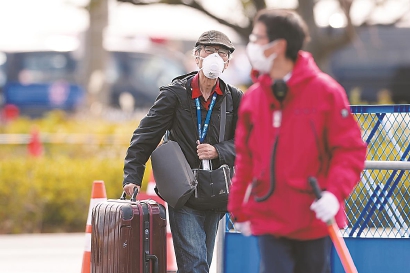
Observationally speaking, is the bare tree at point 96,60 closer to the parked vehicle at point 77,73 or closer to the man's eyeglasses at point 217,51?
the parked vehicle at point 77,73

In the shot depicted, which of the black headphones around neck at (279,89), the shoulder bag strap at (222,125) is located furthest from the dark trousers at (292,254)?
the shoulder bag strap at (222,125)

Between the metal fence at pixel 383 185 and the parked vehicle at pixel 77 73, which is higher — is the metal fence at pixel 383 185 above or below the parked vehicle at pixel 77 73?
below

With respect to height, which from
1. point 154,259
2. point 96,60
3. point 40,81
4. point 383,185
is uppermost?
point 40,81

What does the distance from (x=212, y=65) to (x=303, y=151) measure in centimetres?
156

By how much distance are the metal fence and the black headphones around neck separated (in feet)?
5.41

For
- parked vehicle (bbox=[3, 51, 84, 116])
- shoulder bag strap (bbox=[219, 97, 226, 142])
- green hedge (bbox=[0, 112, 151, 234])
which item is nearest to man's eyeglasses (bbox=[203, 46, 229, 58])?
shoulder bag strap (bbox=[219, 97, 226, 142])

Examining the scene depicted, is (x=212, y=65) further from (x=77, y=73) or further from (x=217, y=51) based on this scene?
(x=77, y=73)

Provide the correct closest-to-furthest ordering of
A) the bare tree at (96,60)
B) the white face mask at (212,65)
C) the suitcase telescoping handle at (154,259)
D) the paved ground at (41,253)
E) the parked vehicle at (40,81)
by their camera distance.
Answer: the white face mask at (212,65) → the suitcase telescoping handle at (154,259) → the paved ground at (41,253) → the bare tree at (96,60) → the parked vehicle at (40,81)

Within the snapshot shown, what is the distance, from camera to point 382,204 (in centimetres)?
551

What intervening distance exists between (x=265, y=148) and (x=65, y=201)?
763 cm

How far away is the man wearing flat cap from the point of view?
543 centimetres

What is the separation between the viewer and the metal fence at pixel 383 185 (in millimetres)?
5504

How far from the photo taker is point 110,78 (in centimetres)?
3462

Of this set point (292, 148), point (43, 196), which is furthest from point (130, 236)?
point (43, 196)
